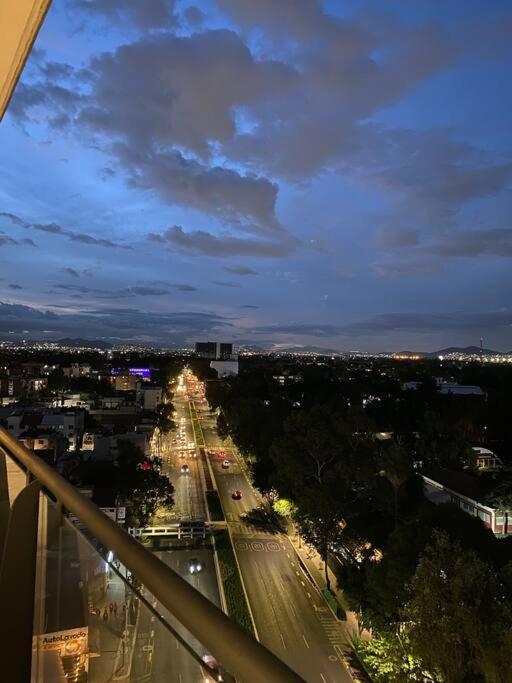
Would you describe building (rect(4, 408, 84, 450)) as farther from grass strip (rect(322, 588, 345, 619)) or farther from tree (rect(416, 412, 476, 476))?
tree (rect(416, 412, 476, 476))

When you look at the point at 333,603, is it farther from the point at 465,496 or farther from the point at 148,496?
the point at 148,496

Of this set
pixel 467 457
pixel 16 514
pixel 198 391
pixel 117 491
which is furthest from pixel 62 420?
pixel 198 391

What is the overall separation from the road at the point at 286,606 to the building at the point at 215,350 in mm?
73905

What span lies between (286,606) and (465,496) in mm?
4451

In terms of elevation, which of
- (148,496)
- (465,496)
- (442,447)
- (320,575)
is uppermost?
(442,447)

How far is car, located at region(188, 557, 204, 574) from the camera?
793 cm

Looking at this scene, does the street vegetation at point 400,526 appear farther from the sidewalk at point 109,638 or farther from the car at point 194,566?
the sidewalk at point 109,638

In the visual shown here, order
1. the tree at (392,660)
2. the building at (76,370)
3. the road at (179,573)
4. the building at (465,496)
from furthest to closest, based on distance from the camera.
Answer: the building at (76,370) → the building at (465,496) → the tree at (392,660) → the road at (179,573)

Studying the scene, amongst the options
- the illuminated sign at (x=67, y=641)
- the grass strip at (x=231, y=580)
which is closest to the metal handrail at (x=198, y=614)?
the illuminated sign at (x=67, y=641)

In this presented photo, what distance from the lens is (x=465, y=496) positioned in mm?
9508

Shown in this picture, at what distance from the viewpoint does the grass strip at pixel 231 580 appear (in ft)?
22.1

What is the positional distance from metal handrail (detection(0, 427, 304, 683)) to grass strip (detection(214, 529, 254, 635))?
6256 mm

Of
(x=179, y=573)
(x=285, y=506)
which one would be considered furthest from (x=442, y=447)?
(x=179, y=573)

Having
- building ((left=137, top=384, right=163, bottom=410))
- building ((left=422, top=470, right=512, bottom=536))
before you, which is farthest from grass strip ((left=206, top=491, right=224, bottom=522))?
building ((left=137, top=384, right=163, bottom=410))
